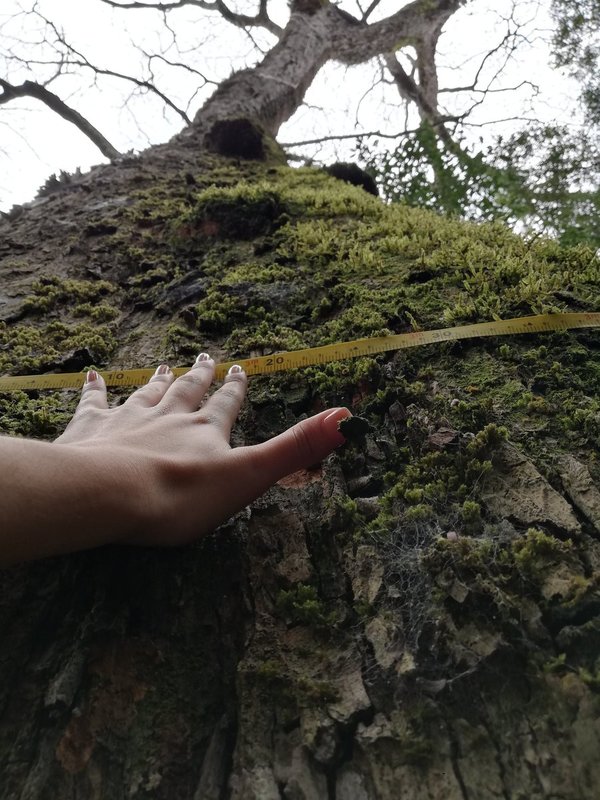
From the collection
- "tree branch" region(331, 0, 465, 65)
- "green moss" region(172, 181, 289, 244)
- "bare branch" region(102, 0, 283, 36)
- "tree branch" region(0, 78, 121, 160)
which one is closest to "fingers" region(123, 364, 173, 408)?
"green moss" region(172, 181, 289, 244)

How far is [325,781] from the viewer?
2.73ft

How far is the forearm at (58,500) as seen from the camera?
929 millimetres

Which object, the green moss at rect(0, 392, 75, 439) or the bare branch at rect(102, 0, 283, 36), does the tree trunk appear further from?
the bare branch at rect(102, 0, 283, 36)

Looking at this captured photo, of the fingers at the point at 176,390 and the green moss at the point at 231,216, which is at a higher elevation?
the green moss at the point at 231,216

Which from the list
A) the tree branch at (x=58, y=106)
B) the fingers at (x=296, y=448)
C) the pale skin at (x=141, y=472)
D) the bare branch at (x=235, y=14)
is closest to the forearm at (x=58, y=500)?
the pale skin at (x=141, y=472)

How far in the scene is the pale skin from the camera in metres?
0.95

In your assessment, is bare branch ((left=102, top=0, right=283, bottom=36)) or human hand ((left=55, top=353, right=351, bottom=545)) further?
bare branch ((left=102, top=0, right=283, bottom=36))

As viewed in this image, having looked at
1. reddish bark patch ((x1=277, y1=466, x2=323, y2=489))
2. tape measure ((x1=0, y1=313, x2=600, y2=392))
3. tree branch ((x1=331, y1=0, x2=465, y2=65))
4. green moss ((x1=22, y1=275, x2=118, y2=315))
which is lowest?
reddish bark patch ((x1=277, y1=466, x2=323, y2=489))

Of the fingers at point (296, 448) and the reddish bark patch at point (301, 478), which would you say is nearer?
the fingers at point (296, 448)

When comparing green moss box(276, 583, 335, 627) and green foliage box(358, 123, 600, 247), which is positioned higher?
green foliage box(358, 123, 600, 247)

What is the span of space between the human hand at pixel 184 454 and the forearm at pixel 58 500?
0.02 metres

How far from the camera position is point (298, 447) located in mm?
1293

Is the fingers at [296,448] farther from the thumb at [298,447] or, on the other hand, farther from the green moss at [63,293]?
the green moss at [63,293]

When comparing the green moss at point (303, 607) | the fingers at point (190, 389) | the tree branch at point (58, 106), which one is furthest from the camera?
the tree branch at point (58, 106)
